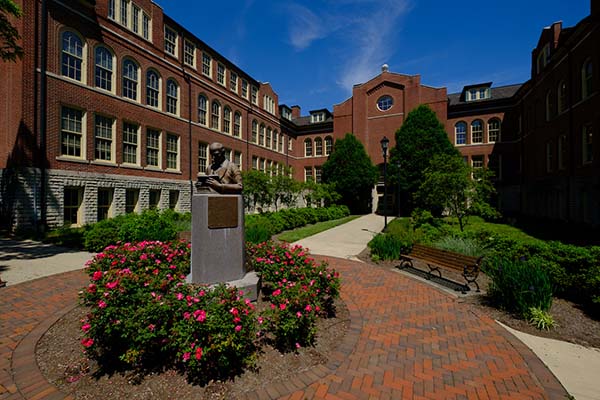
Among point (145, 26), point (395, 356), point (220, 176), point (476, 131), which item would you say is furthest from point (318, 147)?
point (395, 356)

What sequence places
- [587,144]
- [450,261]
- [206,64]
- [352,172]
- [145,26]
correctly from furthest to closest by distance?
[352,172] → [206,64] → [145,26] → [587,144] → [450,261]

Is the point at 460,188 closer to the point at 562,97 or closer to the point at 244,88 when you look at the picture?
the point at 562,97

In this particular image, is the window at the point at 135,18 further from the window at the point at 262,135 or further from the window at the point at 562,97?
the window at the point at 562,97

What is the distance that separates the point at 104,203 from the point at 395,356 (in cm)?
1788

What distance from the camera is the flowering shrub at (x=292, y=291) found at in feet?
11.7

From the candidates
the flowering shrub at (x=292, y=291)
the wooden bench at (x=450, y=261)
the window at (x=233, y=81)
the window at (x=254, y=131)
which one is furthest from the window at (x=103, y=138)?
the wooden bench at (x=450, y=261)

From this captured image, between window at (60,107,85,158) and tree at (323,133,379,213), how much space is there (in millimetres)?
22388

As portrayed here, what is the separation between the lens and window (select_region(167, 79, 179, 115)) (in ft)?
66.4

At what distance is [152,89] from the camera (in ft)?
62.4

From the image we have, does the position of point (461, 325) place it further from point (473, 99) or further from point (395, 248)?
point (473, 99)

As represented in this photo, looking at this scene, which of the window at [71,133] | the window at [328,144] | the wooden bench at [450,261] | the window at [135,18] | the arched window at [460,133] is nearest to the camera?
the wooden bench at [450,261]

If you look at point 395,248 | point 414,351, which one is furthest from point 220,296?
point 395,248

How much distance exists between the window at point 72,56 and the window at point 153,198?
7491 mm

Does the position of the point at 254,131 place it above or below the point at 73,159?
above
